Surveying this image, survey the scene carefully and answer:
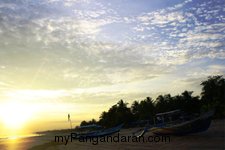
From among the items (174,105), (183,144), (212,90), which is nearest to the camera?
(183,144)

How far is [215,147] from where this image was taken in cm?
1950

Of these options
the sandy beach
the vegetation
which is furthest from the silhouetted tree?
the sandy beach

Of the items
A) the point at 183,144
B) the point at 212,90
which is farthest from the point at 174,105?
the point at 183,144

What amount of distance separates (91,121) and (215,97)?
2685 inches

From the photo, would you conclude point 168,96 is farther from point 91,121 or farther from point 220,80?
point 91,121

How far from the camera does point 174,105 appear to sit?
74.7m

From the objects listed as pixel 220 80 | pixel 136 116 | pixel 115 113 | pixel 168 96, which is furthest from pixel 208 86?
pixel 115 113

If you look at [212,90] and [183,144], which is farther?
[212,90]

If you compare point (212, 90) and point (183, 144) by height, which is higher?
point (212, 90)

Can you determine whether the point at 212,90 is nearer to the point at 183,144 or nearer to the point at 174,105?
the point at 174,105

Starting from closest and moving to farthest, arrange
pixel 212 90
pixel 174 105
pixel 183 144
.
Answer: pixel 183 144
pixel 212 90
pixel 174 105

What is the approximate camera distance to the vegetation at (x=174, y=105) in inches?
2453

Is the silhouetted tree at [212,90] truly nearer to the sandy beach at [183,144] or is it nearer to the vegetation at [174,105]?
the vegetation at [174,105]

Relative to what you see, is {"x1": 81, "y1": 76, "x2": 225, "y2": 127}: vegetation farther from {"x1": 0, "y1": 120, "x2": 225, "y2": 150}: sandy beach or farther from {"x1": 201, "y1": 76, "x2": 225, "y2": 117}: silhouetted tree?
{"x1": 0, "y1": 120, "x2": 225, "y2": 150}: sandy beach
